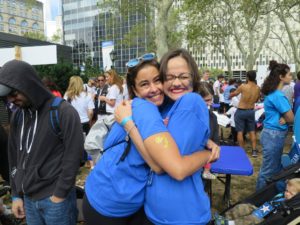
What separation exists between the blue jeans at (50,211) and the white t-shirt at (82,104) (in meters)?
4.39

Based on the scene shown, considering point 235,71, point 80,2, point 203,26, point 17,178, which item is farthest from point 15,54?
point 235,71

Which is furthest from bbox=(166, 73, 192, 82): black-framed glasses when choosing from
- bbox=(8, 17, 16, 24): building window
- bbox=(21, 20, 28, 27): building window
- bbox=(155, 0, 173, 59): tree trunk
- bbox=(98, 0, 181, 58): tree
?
bbox=(21, 20, 28, 27): building window

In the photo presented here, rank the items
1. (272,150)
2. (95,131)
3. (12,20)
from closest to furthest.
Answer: (95,131), (272,150), (12,20)

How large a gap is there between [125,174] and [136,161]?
8cm

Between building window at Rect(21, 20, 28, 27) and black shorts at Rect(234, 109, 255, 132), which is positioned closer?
black shorts at Rect(234, 109, 255, 132)

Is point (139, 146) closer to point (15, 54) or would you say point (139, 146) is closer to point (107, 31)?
point (15, 54)

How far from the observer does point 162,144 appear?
51.2 inches

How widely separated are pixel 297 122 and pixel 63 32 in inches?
3234

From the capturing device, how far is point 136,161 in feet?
4.72

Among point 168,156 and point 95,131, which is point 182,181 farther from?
point 95,131

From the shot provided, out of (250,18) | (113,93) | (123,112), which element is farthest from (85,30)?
(123,112)

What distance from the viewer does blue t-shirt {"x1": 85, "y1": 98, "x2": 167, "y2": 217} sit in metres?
1.38

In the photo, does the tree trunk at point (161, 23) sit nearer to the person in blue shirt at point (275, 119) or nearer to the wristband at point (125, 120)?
the person in blue shirt at point (275, 119)

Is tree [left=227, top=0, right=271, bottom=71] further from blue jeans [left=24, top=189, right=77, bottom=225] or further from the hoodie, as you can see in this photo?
blue jeans [left=24, top=189, right=77, bottom=225]
